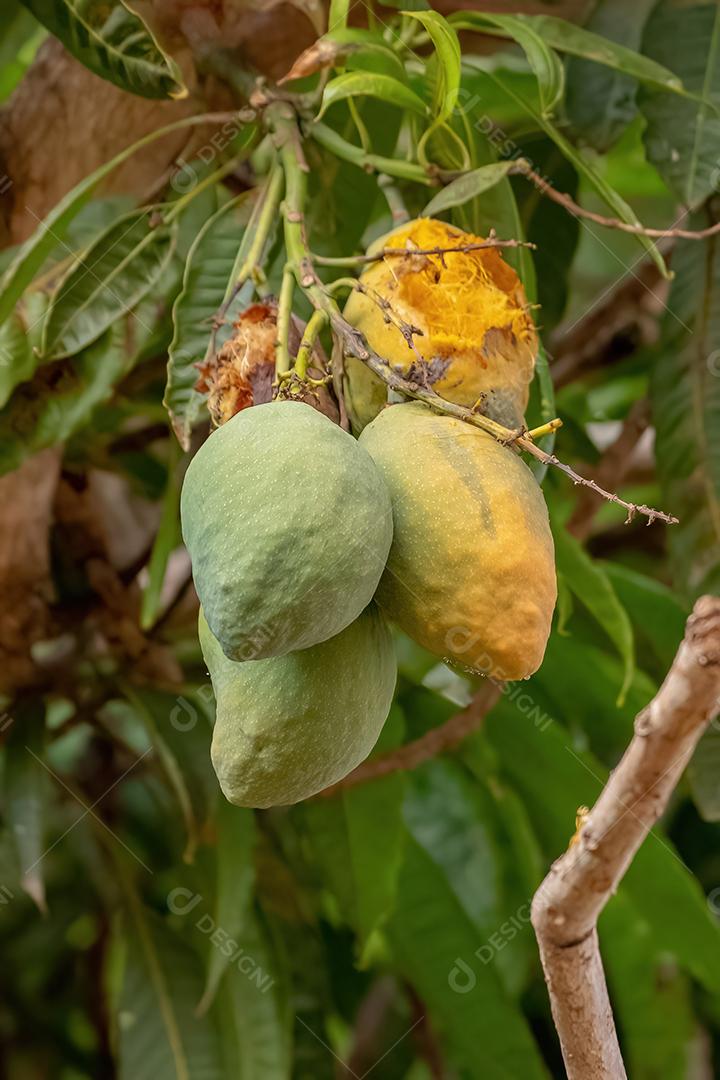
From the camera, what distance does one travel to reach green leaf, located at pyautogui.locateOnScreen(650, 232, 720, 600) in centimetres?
91

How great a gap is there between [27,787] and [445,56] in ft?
2.24

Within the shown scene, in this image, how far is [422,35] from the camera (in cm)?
84

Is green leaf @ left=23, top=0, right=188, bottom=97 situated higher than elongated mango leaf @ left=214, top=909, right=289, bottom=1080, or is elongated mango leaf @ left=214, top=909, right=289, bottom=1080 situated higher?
green leaf @ left=23, top=0, right=188, bottom=97

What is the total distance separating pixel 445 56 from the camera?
0.67 meters

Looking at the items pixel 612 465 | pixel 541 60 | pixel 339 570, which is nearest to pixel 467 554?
pixel 339 570

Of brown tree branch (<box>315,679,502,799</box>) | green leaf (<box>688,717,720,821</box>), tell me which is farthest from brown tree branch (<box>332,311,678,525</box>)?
brown tree branch (<box>315,679,502,799</box>)

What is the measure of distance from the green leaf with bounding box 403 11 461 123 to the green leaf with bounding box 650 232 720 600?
34 cm

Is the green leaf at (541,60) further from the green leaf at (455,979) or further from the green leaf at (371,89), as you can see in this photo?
the green leaf at (455,979)

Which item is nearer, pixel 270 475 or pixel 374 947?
pixel 270 475

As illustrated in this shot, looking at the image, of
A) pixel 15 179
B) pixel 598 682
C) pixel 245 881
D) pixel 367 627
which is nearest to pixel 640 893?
pixel 598 682

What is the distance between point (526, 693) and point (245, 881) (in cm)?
31

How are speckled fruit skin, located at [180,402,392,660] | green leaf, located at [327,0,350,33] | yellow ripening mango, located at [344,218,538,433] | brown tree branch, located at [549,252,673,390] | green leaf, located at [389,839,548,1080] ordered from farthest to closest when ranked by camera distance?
brown tree branch, located at [549,252,673,390], green leaf, located at [389,839,548,1080], green leaf, located at [327,0,350,33], yellow ripening mango, located at [344,218,538,433], speckled fruit skin, located at [180,402,392,660]

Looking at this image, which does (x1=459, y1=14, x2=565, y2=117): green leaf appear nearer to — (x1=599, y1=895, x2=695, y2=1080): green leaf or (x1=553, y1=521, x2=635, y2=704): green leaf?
(x1=553, y1=521, x2=635, y2=704): green leaf

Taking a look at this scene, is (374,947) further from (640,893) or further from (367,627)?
(367,627)
